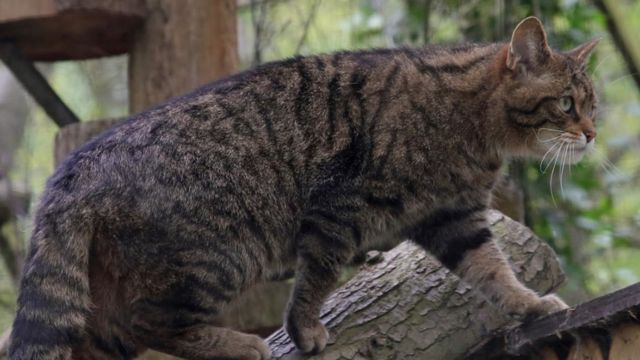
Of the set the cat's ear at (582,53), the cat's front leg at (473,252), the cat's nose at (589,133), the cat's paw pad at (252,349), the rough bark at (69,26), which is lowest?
the cat's paw pad at (252,349)

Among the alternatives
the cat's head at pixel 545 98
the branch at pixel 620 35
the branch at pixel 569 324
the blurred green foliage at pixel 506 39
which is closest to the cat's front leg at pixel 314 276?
the branch at pixel 569 324

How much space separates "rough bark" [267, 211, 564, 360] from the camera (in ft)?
9.90

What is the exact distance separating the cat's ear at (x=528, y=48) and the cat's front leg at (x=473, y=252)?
476 mm

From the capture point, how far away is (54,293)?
107 inches

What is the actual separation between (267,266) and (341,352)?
1.09 ft

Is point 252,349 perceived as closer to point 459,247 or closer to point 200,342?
point 200,342

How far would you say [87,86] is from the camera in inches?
249

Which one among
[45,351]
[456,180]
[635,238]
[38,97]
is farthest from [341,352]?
[635,238]

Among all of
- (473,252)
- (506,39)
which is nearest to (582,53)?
(473,252)

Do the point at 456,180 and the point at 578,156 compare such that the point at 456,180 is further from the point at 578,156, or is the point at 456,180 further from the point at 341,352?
the point at 341,352

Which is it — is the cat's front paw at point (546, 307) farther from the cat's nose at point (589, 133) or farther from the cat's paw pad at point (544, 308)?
the cat's nose at point (589, 133)

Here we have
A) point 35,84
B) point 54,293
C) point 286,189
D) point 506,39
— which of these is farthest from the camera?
point 506,39

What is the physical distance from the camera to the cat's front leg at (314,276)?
2.96 m

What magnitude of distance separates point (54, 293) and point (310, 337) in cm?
73
